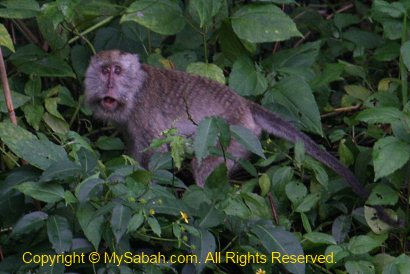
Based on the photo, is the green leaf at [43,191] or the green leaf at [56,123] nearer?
the green leaf at [43,191]

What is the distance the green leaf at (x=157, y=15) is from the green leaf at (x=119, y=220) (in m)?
1.97

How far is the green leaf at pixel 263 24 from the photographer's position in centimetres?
607

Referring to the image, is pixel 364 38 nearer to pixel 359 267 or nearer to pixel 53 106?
pixel 53 106

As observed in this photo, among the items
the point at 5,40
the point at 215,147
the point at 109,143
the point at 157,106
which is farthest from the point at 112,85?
the point at 215,147

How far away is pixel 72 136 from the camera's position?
495 cm

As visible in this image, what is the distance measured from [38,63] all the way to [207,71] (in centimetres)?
118

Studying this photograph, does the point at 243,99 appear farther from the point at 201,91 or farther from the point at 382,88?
the point at 382,88

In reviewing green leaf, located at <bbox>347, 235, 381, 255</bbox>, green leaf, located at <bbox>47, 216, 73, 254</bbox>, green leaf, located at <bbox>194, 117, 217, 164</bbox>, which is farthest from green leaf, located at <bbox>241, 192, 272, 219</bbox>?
green leaf, located at <bbox>47, 216, 73, 254</bbox>

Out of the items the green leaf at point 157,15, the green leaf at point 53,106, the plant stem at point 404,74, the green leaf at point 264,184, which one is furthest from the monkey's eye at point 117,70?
the plant stem at point 404,74

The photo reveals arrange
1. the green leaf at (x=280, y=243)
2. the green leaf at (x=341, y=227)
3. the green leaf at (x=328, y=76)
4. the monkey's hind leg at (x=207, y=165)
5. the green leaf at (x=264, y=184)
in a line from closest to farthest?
the green leaf at (x=280, y=243) → the green leaf at (x=341, y=227) → the green leaf at (x=264, y=184) → the monkey's hind leg at (x=207, y=165) → the green leaf at (x=328, y=76)

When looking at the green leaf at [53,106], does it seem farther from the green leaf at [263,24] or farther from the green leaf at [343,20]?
the green leaf at [343,20]

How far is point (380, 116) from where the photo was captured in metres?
5.40

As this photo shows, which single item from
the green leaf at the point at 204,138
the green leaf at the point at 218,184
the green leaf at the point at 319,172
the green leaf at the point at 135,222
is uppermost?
the green leaf at the point at 204,138

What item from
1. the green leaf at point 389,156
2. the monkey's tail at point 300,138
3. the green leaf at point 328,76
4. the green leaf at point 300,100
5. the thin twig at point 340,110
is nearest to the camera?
the green leaf at point 389,156
